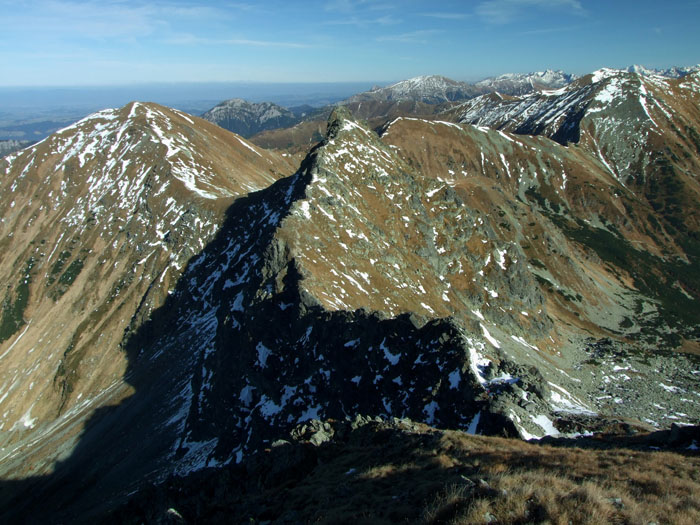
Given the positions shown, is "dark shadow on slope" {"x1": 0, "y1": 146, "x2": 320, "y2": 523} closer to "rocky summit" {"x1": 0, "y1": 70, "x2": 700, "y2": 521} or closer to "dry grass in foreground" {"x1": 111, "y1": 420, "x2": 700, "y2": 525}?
"rocky summit" {"x1": 0, "y1": 70, "x2": 700, "y2": 521}

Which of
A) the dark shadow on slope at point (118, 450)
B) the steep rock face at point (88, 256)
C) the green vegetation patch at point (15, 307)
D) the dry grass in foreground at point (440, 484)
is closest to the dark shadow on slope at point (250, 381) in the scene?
the dark shadow on slope at point (118, 450)

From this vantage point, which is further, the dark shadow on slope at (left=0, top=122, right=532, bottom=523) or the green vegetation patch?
the green vegetation patch

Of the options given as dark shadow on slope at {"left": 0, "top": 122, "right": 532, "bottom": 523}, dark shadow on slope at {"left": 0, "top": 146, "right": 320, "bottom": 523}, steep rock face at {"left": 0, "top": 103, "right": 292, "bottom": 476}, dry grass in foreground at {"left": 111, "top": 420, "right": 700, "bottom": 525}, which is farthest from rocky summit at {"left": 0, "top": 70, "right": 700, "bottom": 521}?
dry grass in foreground at {"left": 111, "top": 420, "right": 700, "bottom": 525}

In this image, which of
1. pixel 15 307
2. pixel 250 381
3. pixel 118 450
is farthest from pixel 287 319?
pixel 15 307

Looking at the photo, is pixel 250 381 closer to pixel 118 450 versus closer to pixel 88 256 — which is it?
pixel 118 450

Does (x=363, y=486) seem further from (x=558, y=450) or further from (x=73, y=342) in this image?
(x=73, y=342)

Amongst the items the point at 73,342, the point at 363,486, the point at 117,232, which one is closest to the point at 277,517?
the point at 363,486

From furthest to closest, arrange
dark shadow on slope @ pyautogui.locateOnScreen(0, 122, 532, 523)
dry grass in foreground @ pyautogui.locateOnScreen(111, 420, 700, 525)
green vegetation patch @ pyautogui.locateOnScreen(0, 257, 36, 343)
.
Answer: green vegetation patch @ pyautogui.locateOnScreen(0, 257, 36, 343) → dark shadow on slope @ pyautogui.locateOnScreen(0, 122, 532, 523) → dry grass in foreground @ pyautogui.locateOnScreen(111, 420, 700, 525)
